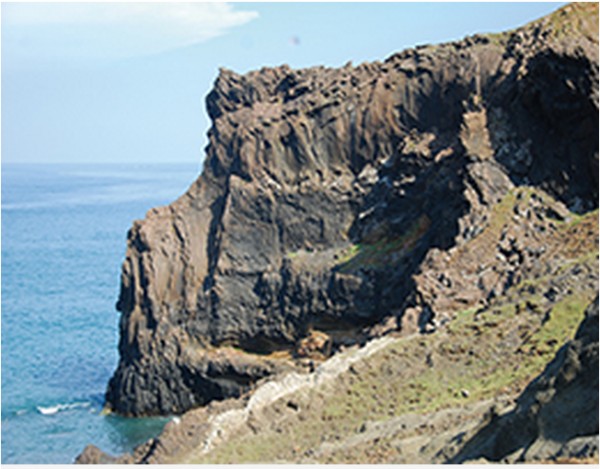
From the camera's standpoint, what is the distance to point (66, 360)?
66000 mm

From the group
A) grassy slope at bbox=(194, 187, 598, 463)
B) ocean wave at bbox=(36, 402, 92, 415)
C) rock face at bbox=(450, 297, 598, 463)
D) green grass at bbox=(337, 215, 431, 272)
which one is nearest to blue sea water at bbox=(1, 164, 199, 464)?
ocean wave at bbox=(36, 402, 92, 415)

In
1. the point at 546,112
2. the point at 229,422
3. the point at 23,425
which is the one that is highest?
the point at 546,112

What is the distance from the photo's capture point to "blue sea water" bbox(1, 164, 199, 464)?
51.4m

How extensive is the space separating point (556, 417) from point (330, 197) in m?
38.4

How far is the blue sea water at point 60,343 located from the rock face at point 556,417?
1178 inches

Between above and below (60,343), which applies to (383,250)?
above

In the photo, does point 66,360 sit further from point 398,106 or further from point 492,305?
point 492,305

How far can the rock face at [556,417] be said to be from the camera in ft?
57.4

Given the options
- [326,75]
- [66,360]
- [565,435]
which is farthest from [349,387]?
[66,360]

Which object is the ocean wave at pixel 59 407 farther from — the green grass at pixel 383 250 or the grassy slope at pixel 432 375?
the grassy slope at pixel 432 375

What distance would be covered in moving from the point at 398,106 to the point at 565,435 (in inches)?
1541

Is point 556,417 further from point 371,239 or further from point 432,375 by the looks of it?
point 371,239

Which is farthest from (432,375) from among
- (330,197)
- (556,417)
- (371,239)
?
(330,197)

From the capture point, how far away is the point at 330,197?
185ft
